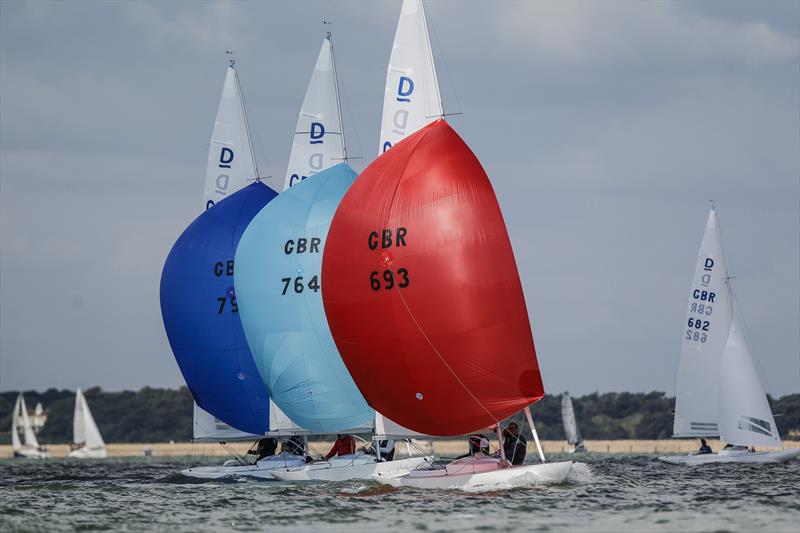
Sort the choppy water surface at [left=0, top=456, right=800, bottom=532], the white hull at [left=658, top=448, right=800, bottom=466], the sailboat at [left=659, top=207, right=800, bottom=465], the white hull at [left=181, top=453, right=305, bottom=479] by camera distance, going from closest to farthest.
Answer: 1. the choppy water surface at [left=0, top=456, right=800, bottom=532]
2. the white hull at [left=181, top=453, right=305, bottom=479]
3. the white hull at [left=658, top=448, right=800, bottom=466]
4. the sailboat at [left=659, top=207, right=800, bottom=465]

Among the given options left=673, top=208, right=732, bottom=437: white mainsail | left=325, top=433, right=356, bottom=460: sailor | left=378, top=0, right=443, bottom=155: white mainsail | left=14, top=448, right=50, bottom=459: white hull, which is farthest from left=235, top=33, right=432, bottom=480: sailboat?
left=14, top=448, right=50, bottom=459: white hull

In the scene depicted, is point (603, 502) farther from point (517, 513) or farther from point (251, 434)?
point (251, 434)

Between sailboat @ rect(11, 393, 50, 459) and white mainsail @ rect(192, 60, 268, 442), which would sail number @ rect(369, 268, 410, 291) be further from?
sailboat @ rect(11, 393, 50, 459)

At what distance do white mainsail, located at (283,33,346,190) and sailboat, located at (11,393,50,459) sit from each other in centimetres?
7951

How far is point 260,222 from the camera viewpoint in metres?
42.6

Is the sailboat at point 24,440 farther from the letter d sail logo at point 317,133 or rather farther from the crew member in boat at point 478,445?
the crew member in boat at point 478,445

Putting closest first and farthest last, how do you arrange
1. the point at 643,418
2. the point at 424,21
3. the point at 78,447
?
the point at 424,21, the point at 78,447, the point at 643,418

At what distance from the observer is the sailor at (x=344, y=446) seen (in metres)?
41.7

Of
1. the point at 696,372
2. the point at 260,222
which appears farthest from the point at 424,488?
the point at 696,372

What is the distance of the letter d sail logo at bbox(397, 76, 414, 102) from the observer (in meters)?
37.5

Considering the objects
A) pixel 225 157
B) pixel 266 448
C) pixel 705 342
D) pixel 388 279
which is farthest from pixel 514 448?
pixel 705 342

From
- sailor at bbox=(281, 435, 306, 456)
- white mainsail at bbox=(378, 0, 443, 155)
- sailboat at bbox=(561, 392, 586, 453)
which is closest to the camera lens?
white mainsail at bbox=(378, 0, 443, 155)

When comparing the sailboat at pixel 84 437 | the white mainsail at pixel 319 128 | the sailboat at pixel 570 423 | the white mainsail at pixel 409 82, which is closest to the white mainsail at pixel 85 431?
the sailboat at pixel 84 437

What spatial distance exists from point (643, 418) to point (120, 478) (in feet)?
264
